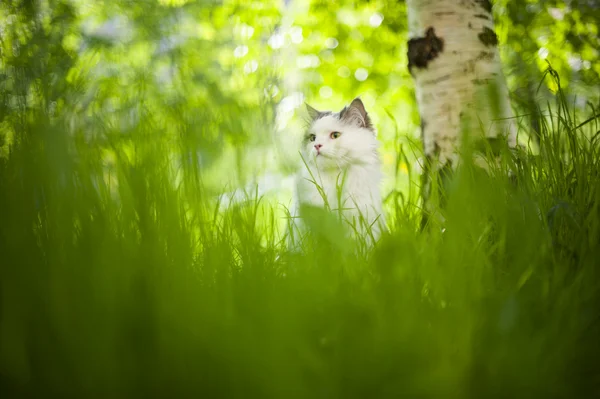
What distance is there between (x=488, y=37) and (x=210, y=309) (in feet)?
6.84

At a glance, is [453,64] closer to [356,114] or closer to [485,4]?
[485,4]

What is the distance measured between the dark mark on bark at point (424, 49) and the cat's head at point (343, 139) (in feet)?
1.49

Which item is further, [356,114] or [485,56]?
[356,114]

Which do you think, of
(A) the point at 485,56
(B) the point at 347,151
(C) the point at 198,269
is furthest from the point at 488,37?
(C) the point at 198,269

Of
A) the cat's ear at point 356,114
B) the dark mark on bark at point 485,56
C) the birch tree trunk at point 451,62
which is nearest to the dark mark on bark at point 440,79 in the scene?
the birch tree trunk at point 451,62

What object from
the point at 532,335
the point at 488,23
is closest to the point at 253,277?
the point at 532,335

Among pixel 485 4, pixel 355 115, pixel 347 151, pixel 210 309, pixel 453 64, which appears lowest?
pixel 210 309

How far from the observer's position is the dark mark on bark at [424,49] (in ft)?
6.69

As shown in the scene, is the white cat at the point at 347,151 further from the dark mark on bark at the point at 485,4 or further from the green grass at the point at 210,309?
the green grass at the point at 210,309

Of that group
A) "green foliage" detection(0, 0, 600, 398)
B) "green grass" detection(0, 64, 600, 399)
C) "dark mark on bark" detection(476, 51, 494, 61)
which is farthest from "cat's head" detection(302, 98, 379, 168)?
"green grass" detection(0, 64, 600, 399)

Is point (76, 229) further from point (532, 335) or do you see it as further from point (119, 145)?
point (532, 335)

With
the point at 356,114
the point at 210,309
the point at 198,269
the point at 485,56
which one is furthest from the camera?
the point at 356,114

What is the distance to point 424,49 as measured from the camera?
2.08 meters

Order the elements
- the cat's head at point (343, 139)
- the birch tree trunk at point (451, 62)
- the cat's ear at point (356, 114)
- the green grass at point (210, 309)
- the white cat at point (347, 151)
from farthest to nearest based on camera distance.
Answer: the cat's ear at point (356, 114) < the cat's head at point (343, 139) < the white cat at point (347, 151) < the birch tree trunk at point (451, 62) < the green grass at point (210, 309)
